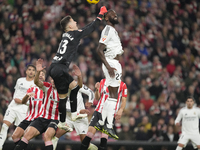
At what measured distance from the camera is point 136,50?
1274 cm

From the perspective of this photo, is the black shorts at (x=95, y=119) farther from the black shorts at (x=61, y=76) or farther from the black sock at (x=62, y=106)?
the black shorts at (x=61, y=76)

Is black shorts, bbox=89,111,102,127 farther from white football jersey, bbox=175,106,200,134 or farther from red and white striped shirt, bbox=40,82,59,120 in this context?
white football jersey, bbox=175,106,200,134

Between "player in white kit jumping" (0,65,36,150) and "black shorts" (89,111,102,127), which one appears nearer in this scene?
"black shorts" (89,111,102,127)

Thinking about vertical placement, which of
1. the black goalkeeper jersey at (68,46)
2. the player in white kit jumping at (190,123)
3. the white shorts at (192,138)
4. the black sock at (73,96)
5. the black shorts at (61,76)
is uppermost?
the black goalkeeper jersey at (68,46)

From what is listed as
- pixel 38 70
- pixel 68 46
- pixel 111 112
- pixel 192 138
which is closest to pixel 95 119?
pixel 111 112

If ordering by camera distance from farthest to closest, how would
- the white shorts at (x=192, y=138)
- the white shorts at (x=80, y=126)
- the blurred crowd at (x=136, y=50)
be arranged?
the blurred crowd at (x=136, y=50), the white shorts at (x=192, y=138), the white shorts at (x=80, y=126)

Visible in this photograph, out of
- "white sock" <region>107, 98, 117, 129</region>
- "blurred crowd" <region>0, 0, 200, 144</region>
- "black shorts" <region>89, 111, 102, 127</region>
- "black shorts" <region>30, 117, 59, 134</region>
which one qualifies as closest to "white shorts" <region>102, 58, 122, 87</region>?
"white sock" <region>107, 98, 117, 129</region>

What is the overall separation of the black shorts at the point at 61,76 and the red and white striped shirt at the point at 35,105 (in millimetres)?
1556

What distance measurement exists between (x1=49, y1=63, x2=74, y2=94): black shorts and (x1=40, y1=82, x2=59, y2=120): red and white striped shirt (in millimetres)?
1066

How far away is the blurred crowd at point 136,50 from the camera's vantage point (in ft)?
35.1

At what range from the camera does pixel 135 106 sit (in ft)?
36.4

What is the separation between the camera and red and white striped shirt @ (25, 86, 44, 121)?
297 inches

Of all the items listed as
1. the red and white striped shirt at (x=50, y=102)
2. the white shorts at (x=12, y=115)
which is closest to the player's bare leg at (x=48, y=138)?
the red and white striped shirt at (x=50, y=102)

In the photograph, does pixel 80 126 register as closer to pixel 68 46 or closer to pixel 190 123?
pixel 68 46
